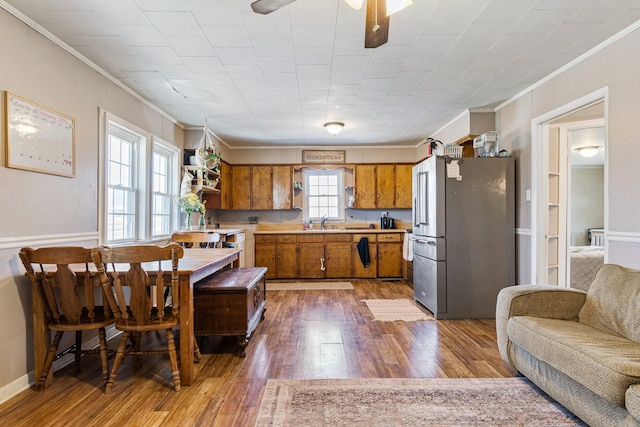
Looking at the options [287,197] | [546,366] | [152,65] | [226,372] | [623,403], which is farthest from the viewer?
[287,197]

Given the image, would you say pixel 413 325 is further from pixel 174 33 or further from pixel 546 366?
pixel 174 33

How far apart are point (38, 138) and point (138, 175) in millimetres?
1493

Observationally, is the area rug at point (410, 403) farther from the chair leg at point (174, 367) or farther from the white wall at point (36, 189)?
the white wall at point (36, 189)

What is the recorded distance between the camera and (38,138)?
246cm

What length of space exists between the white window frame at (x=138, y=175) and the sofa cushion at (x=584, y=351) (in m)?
3.39

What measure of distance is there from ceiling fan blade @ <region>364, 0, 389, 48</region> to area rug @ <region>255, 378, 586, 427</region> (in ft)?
6.58

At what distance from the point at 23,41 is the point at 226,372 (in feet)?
8.56

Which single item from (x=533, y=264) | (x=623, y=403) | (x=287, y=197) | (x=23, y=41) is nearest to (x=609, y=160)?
(x=533, y=264)

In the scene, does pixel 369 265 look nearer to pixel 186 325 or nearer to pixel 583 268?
pixel 583 268

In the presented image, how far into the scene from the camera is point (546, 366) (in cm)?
206

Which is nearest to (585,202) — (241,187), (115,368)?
(241,187)

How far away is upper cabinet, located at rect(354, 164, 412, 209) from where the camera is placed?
668 centimetres

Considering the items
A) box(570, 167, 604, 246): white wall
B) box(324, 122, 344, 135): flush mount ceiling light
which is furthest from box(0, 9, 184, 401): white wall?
box(570, 167, 604, 246): white wall

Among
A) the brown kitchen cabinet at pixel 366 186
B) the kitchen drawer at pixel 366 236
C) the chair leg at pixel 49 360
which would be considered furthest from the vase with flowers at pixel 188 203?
the brown kitchen cabinet at pixel 366 186
